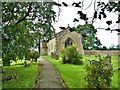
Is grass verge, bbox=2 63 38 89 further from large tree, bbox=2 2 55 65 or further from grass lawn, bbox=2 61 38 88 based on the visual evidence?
large tree, bbox=2 2 55 65

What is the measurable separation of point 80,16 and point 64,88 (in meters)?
11.6

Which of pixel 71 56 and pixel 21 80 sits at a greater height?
pixel 71 56

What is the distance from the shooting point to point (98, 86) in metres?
14.1

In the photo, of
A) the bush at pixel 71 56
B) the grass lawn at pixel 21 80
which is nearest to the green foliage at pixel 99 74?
the grass lawn at pixel 21 80

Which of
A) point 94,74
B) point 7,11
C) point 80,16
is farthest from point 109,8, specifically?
point 7,11

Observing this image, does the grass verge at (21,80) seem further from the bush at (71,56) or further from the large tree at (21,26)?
the bush at (71,56)

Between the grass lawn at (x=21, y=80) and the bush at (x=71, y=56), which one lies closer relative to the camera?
the grass lawn at (x=21, y=80)

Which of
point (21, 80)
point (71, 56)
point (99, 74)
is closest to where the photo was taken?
point (99, 74)

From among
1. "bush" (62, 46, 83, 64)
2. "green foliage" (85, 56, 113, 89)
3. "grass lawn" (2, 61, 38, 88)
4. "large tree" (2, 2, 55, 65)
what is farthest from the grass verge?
"bush" (62, 46, 83, 64)

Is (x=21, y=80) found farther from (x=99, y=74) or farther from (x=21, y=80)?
(x=99, y=74)

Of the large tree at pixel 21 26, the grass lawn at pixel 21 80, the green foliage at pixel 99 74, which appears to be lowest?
the grass lawn at pixel 21 80

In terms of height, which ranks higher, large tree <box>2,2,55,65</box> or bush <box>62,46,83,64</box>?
large tree <box>2,2,55,65</box>

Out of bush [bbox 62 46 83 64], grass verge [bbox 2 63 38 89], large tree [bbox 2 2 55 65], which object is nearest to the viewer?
grass verge [bbox 2 63 38 89]

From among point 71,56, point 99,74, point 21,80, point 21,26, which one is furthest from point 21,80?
point 71,56
